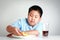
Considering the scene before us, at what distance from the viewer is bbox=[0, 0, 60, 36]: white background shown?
69.0 inches

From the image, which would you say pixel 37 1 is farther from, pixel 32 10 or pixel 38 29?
pixel 38 29

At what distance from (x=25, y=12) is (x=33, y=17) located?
12 centimetres

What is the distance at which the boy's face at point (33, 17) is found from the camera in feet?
5.71

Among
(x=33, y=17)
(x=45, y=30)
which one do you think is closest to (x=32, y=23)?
(x=33, y=17)

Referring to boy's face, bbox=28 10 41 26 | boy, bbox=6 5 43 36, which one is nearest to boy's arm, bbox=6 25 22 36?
boy, bbox=6 5 43 36

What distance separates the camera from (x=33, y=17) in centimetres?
174

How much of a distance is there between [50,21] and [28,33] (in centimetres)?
33

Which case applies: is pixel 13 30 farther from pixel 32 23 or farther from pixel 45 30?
pixel 45 30

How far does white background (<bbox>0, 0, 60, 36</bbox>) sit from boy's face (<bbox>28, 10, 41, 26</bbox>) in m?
0.06

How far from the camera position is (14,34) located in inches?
63.8

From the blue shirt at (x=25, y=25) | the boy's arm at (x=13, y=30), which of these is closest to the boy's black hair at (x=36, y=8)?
the blue shirt at (x=25, y=25)

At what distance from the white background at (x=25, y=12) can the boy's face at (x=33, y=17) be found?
0.06 meters

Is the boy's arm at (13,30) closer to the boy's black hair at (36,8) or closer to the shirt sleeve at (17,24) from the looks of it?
the shirt sleeve at (17,24)

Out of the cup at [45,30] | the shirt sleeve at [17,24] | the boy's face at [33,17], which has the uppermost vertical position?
the boy's face at [33,17]
